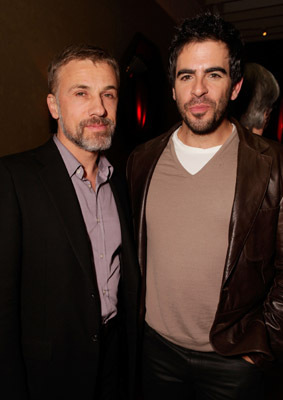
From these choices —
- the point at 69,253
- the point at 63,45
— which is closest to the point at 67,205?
the point at 69,253

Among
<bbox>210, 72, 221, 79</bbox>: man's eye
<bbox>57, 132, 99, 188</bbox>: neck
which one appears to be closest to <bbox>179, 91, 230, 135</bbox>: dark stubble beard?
<bbox>210, 72, 221, 79</bbox>: man's eye

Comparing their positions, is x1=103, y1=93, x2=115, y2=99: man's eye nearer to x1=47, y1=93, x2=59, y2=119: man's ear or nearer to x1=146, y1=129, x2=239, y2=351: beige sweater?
x1=47, y1=93, x2=59, y2=119: man's ear

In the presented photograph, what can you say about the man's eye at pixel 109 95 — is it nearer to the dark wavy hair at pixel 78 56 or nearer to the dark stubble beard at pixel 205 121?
the dark wavy hair at pixel 78 56

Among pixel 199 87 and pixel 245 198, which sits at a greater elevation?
pixel 199 87

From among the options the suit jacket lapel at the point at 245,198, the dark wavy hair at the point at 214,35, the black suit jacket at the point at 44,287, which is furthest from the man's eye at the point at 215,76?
the black suit jacket at the point at 44,287

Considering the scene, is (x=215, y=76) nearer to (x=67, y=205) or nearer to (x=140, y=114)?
(x=67, y=205)

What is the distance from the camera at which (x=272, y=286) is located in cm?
149

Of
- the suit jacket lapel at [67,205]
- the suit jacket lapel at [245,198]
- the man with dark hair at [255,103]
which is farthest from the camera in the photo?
the man with dark hair at [255,103]

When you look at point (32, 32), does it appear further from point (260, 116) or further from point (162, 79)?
point (162, 79)

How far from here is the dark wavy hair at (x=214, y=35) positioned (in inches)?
60.9

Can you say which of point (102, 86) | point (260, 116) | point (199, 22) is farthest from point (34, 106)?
point (260, 116)

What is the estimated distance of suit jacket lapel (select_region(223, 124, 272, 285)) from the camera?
136cm

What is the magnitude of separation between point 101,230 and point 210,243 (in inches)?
19.8

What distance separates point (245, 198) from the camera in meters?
1.37
